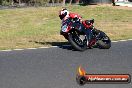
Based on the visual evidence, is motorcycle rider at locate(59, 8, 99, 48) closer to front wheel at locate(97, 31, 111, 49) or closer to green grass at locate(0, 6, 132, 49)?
front wheel at locate(97, 31, 111, 49)

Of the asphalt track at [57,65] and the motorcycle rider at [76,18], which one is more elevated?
the motorcycle rider at [76,18]

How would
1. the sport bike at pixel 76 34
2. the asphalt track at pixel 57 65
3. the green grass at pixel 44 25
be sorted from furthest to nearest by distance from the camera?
the green grass at pixel 44 25 < the sport bike at pixel 76 34 < the asphalt track at pixel 57 65

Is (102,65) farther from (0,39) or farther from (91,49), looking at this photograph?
(0,39)

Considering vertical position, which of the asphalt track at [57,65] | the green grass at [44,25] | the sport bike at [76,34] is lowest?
the green grass at [44,25]

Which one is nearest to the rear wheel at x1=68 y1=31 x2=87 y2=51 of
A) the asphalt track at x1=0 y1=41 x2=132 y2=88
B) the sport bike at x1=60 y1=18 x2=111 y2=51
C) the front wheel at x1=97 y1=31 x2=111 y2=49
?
the sport bike at x1=60 y1=18 x2=111 y2=51

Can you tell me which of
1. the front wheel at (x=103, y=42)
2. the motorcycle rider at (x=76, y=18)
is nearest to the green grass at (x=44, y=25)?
the motorcycle rider at (x=76, y=18)

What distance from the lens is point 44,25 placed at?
24078 millimetres

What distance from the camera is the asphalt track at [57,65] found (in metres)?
10.8

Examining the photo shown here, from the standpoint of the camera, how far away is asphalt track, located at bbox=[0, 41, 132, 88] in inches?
425

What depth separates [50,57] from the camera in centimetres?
1415

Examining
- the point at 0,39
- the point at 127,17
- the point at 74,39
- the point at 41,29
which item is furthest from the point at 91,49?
the point at 127,17

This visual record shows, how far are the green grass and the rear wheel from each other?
6.52 feet

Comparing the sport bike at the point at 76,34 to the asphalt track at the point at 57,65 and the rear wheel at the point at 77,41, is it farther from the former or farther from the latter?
the asphalt track at the point at 57,65

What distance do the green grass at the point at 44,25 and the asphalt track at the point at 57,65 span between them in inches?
90.3
